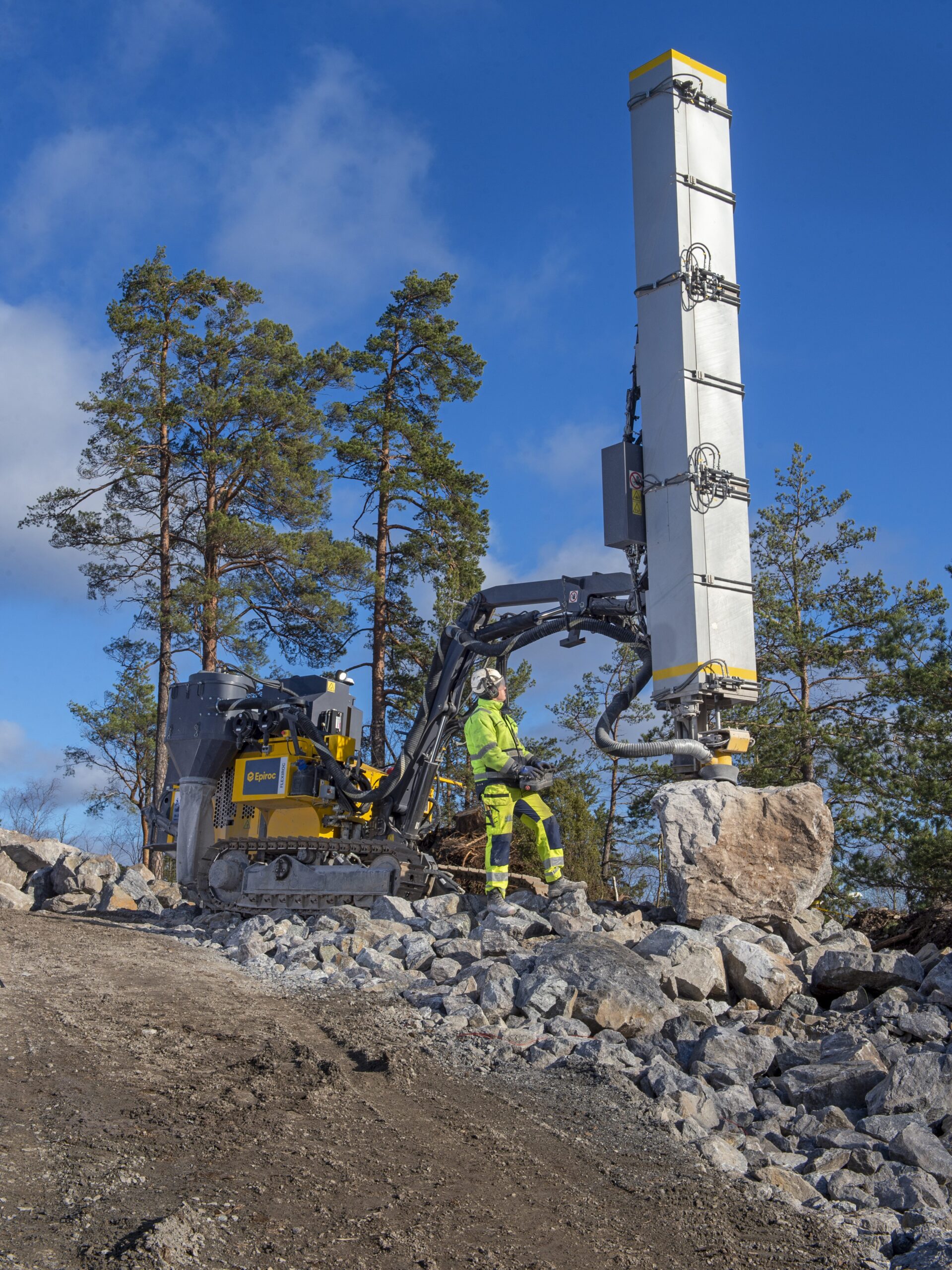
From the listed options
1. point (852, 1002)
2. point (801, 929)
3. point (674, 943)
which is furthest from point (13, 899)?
point (852, 1002)

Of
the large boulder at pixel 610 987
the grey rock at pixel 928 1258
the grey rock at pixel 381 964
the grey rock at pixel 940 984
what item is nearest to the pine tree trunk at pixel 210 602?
the grey rock at pixel 381 964

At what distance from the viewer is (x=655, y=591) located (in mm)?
9656

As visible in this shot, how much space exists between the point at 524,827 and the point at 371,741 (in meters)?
7.34

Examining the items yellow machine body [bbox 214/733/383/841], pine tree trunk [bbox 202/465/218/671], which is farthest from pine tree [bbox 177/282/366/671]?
yellow machine body [bbox 214/733/383/841]

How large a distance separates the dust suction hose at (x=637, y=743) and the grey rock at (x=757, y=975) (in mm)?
1529

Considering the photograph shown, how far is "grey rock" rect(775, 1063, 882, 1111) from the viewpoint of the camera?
6.29 meters

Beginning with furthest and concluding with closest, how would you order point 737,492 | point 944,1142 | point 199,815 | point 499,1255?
point 199,815, point 737,492, point 944,1142, point 499,1255

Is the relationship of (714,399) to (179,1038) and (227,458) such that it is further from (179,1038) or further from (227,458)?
(227,458)

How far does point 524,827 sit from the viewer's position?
14.2 metres

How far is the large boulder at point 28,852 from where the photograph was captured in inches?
649

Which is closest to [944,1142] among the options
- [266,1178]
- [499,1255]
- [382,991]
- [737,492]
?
[499,1255]

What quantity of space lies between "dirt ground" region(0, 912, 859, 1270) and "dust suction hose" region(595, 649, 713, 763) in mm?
3153

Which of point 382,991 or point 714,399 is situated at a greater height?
point 714,399

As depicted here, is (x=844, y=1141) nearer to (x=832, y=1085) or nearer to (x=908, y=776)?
(x=832, y=1085)
